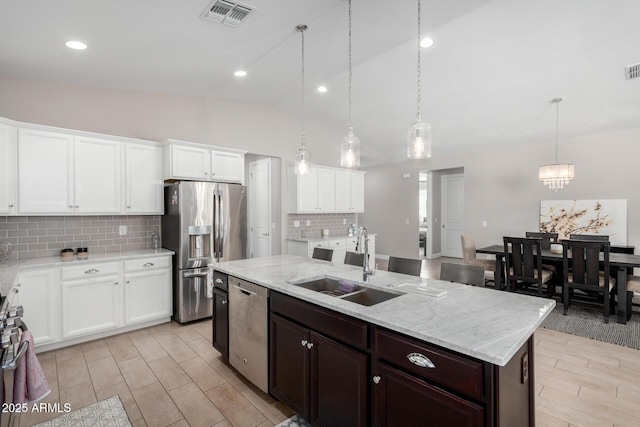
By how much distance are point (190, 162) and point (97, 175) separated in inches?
39.7

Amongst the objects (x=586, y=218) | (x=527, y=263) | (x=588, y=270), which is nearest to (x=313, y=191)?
(x=527, y=263)

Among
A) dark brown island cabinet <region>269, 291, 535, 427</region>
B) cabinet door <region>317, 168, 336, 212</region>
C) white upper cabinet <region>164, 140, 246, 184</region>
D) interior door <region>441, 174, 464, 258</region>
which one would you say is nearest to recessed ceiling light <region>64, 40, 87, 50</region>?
white upper cabinet <region>164, 140, 246, 184</region>

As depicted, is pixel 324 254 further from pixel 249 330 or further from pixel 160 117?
pixel 160 117

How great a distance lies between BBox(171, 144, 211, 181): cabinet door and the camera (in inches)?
158

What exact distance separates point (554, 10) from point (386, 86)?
218cm

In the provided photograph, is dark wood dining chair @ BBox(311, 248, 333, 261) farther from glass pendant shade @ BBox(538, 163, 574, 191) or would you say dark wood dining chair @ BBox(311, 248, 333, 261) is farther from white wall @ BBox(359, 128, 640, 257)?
white wall @ BBox(359, 128, 640, 257)

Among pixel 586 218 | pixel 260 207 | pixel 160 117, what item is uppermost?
pixel 160 117

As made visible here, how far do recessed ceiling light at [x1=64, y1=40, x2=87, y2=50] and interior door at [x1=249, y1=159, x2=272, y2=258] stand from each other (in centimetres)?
318

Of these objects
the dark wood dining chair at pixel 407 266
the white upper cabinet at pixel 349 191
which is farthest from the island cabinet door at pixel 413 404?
the white upper cabinet at pixel 349 191

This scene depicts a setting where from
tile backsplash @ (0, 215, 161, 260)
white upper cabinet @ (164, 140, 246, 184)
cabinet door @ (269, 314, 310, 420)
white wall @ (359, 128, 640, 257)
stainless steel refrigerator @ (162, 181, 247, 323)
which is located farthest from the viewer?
white wall @ (359, 128, 640, 257)

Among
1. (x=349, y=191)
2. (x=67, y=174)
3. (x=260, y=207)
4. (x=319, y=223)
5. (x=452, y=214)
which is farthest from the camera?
(x=452, y=214)

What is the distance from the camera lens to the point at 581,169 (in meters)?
5.64

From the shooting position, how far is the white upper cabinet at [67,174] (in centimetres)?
322

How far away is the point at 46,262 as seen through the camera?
10.4ft
